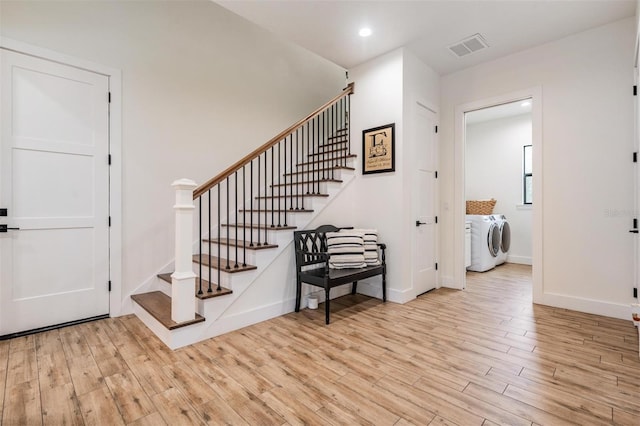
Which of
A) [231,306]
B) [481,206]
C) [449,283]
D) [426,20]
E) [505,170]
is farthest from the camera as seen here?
[505,170]

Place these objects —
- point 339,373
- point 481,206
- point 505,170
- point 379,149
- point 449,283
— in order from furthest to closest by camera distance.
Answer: point 505,170
point 481,206
point 449,283
point 379,149
point 339,373

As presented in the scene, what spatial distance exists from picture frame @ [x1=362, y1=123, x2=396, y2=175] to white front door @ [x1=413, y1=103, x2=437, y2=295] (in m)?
0.40

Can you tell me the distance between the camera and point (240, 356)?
2279 millimetres

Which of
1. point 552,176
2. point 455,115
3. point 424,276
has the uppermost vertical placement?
point 455,115

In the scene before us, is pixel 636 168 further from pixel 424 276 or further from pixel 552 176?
pixel 424 276

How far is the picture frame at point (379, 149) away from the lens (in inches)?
144

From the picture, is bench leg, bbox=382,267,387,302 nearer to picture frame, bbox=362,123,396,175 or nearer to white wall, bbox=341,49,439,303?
white wall, bbox=341,49,439,303

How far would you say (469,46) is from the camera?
11.6 feet

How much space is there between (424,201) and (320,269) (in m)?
1.73

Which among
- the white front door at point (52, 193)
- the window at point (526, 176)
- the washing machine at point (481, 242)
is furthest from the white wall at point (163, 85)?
the window at point (526, 176)

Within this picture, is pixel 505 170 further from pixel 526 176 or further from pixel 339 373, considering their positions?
pixel 339 373

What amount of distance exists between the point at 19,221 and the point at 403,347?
3452 mm

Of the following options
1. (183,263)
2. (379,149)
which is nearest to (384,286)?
(379,149)

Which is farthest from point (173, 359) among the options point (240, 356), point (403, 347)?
point (403, 347)
